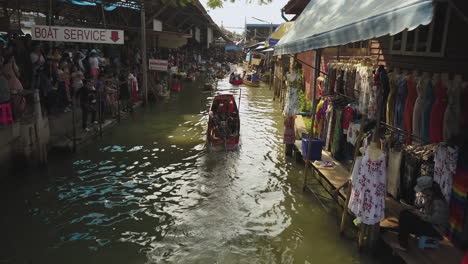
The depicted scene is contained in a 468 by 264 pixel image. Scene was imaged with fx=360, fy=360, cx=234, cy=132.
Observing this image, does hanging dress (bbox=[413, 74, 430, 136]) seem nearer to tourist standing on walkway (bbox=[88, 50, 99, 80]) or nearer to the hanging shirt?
the hanging shirt

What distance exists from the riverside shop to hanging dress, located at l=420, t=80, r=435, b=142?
0.02 metres

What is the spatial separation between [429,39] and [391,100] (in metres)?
1.48

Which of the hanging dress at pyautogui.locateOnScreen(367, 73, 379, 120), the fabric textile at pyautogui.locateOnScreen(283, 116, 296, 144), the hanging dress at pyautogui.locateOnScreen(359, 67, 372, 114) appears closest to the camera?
the hanging dress at pyautogui.locateOnScreen(367, 73, 379, 120)

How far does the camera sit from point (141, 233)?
7059mm

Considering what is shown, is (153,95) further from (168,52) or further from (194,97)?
(168,52)

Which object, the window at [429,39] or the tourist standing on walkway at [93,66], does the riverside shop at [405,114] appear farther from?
the tourist standing on walkway at [93,66]

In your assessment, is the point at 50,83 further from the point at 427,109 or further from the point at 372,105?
the point at 427,109

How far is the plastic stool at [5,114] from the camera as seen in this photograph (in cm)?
908

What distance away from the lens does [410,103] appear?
244 inches

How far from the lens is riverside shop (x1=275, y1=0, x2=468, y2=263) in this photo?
5082 mm

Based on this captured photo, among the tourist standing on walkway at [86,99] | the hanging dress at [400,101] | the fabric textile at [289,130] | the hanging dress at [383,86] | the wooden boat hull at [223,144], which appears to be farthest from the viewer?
the tourist standing on walkway at [86,99]

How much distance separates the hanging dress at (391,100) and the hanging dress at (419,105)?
72cm

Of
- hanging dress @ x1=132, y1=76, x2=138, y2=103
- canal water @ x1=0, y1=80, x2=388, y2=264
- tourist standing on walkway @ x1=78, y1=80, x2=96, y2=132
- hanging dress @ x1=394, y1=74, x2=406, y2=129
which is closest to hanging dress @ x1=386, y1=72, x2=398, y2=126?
hanging dress @ x1=394, y1=74, x2=406, y2=129

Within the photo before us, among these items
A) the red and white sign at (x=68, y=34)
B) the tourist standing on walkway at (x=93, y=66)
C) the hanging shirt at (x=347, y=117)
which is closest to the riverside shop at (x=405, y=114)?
the hanging shirt at (x=347, y=117)
